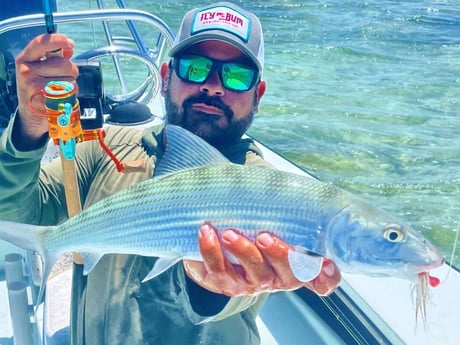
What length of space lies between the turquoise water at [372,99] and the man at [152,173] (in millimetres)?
3649

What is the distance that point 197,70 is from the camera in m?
2.47

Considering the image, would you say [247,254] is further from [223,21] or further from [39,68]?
[223,21]

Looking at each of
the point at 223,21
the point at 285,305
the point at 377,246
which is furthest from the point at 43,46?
the point at 285,305

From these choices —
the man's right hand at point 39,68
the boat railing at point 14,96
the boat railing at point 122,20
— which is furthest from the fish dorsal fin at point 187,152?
the boat railing at point 122,20

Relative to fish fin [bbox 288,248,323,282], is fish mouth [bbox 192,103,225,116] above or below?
above

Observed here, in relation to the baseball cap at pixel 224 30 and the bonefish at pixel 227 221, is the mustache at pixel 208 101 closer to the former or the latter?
the baseball cap at pixel 224 30

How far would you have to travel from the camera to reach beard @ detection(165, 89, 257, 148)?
2.48 metres

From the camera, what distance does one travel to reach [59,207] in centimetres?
245

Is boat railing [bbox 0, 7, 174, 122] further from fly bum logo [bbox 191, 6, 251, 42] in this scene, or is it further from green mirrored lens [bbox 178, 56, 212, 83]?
green mirrored lens [bbox 178, 56, 212, 83]

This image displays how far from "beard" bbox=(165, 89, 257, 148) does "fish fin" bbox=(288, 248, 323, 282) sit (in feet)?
3.09

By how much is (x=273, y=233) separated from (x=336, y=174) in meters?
5.90

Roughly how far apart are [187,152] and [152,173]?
0.46 m

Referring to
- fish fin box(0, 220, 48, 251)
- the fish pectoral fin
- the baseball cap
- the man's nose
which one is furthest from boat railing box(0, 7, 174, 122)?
the fish pectoral fin

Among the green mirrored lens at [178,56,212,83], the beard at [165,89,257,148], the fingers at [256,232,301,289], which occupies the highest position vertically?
the green mirrored lens at [178,56,212,83]
